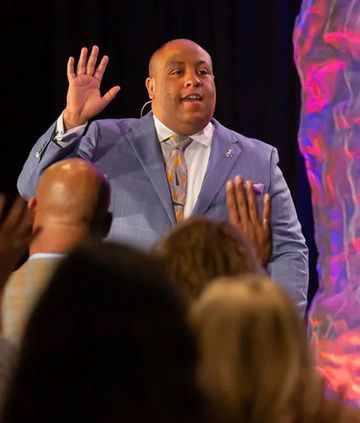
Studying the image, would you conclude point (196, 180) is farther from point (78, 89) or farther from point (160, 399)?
point (160, 399)

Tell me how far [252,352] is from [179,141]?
2.11 meters

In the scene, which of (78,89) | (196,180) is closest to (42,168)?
(78,89)

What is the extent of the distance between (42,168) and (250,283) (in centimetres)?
187

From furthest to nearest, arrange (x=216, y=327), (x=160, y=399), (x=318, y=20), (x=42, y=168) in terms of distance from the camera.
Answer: (x=318, y=20) → (x=42, y=168) → (x=216, y=327) → (x=160, y=399)

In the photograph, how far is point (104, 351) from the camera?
2.49 ft

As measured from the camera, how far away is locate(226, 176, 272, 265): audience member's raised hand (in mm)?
1885

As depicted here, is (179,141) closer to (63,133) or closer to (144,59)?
(63,133)

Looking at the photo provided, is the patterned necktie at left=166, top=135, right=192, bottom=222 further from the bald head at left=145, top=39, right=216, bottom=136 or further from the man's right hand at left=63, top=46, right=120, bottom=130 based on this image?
the man's right hand at left=63, top=46, right=120, bottom=130

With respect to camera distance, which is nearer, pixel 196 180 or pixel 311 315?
pixel 196 180

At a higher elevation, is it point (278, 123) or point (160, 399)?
point (160, 399)

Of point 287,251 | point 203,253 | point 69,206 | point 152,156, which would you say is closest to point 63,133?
point 152,156

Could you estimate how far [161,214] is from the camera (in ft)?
9.43

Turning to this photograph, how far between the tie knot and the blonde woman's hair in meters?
2.07

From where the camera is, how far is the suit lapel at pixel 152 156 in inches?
114
